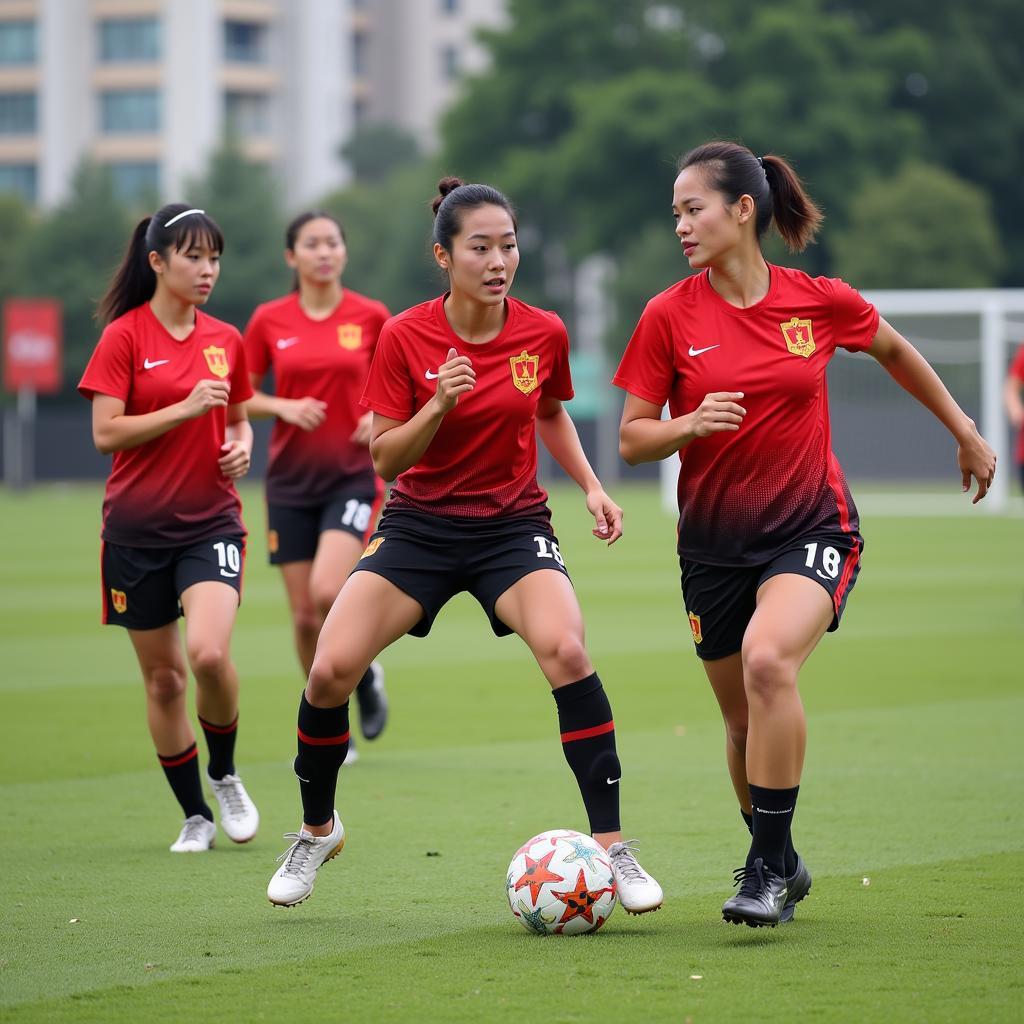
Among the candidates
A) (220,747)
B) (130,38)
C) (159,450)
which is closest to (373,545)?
(159,450)

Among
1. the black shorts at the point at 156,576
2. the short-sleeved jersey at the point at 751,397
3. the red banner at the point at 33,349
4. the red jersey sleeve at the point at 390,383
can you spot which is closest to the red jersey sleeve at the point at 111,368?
the black shorts at the point at 156,576

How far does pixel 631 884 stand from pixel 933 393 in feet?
6.01

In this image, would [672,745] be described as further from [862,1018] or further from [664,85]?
[664,85]

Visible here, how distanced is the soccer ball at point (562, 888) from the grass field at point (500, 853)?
0.08m

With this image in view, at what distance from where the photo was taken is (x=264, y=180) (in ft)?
192

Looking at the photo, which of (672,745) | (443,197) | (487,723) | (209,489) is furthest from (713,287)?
(487,723)

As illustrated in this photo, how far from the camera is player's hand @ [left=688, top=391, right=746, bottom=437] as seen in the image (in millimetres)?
5516

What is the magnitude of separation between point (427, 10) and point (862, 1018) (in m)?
93.5

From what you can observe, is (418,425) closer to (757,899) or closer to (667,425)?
(667,425)

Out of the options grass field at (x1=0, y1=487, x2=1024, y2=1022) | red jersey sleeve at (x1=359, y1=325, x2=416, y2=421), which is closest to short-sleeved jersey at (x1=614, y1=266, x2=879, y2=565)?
red jersey sleeve at (x1=359, y1=325, x2=416, y2=421)

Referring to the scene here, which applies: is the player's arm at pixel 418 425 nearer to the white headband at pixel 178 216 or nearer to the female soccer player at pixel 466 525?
the female soccer player at pixel 466 525


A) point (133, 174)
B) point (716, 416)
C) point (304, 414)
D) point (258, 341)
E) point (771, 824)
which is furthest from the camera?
point (133, 174)

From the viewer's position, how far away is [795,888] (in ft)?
19.0

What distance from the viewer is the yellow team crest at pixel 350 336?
32.0 feet
